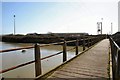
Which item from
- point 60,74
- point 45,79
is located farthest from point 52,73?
point 45,79

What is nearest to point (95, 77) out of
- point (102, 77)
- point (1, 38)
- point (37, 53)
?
point (102, 77)

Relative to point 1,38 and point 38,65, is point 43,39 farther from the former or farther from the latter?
point 38,65

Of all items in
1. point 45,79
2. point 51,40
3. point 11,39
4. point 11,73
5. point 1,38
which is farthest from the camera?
point 1,38

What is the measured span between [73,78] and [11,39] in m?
65.4

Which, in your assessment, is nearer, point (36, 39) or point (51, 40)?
point (51, 40)

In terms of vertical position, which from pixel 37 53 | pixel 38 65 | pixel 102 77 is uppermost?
pixel 37 53

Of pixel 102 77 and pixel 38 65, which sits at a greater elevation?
pixel 38 65

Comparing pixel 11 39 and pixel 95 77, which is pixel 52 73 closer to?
pixel 95 77

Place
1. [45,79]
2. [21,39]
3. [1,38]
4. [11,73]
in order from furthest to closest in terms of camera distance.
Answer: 1. [1,38]
2. [21,39]
3. [11,73]
4. [45,79]

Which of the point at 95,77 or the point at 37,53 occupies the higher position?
the point at 37,53

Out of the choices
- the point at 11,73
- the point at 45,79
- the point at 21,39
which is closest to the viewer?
the point at 45,79

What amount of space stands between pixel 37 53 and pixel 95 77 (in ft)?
5.55

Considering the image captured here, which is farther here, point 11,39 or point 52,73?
point 11,39

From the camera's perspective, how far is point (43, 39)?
2026 inches
